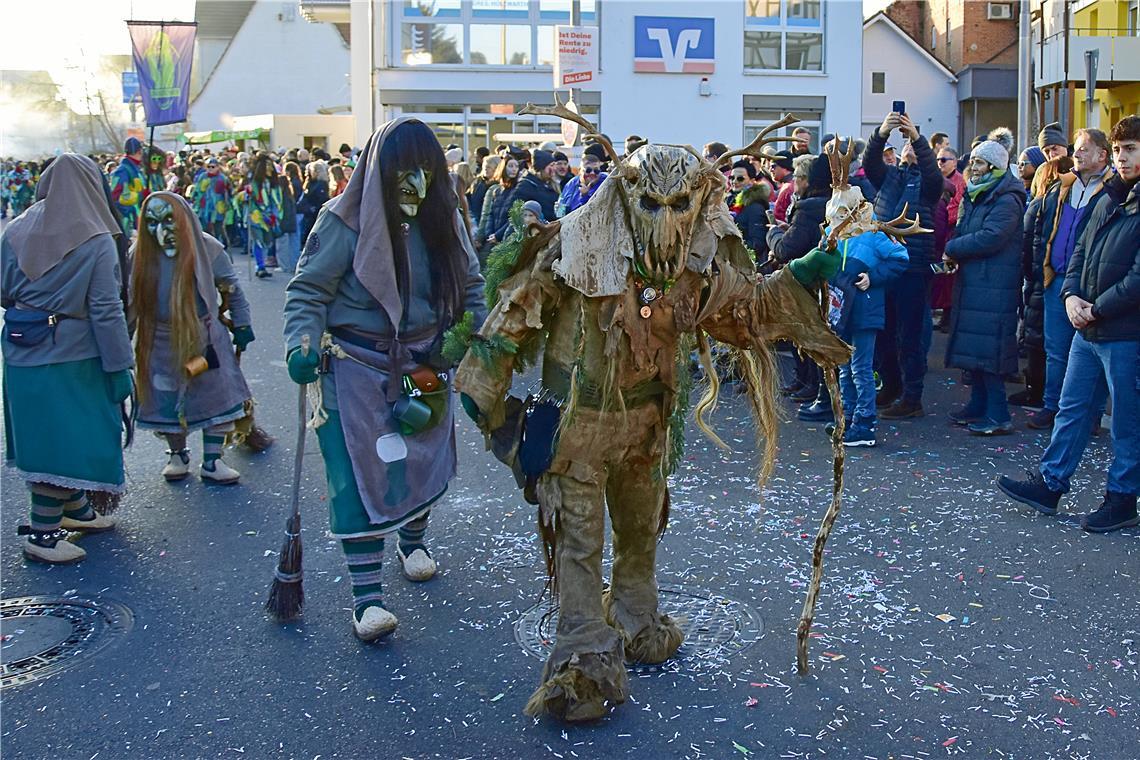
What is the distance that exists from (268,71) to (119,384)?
4072cm

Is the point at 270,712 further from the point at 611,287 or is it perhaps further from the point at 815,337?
the point at 815,337

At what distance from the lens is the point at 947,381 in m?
9.99

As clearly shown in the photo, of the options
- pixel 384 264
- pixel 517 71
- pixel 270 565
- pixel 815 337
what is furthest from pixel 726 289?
pixel 517 71

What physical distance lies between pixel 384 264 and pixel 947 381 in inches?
265

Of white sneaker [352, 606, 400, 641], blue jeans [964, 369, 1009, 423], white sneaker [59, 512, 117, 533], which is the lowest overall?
white sneaker [352, 606, 400, 641]

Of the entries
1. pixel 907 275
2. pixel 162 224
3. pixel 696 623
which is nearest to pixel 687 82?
pixel 907 275

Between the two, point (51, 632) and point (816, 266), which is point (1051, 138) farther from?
point (51, 632)

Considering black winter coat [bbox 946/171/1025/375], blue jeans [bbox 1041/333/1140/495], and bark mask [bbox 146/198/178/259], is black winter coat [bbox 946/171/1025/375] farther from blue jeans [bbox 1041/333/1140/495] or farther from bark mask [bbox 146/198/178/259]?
bark mask [bbox 146/198/178/259]

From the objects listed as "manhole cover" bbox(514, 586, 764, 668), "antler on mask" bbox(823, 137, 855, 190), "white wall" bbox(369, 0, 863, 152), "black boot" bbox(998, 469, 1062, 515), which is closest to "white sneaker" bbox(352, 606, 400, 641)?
"manhole cover" bbox(514, 586, 764, 668)

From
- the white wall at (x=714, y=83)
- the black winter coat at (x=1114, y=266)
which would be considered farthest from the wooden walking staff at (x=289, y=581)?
the white wall at (x=714, y=83)

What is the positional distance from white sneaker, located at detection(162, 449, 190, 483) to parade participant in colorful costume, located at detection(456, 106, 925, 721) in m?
3.60

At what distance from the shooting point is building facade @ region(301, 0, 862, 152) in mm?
25656

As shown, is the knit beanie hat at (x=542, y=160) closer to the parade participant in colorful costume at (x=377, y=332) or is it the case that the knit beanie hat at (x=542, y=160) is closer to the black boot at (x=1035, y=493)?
the black boot at (x=1035, y=493)

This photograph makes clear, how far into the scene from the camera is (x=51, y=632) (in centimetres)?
488
